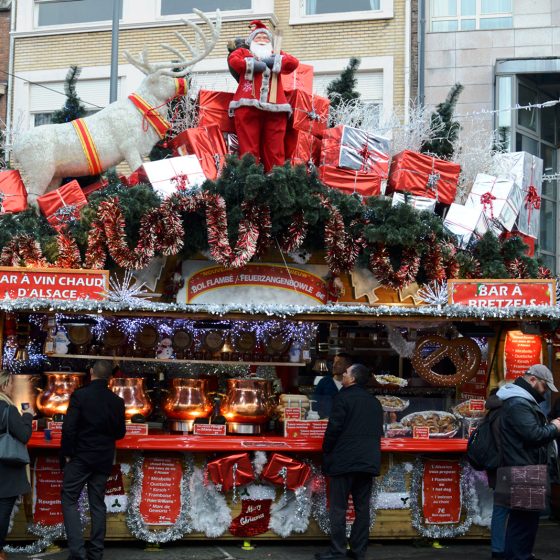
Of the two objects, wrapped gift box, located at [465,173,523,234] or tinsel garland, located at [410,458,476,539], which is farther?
wrapped gift box, located at [465,173,523,234]

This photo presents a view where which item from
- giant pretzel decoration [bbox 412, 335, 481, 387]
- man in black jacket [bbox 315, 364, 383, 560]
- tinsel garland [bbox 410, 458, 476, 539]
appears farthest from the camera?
giant pretzel decoration [bbox 412, 335, 481, 387]

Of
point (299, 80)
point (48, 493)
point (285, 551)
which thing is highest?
point (299, 80)

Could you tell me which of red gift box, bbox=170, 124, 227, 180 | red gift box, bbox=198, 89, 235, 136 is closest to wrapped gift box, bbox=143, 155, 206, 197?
red gift box, bbox=170, 124, 227, 180

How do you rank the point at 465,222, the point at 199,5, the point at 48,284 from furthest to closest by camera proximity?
the point at 199,5 < the point at 465,222 < the point at 48,284

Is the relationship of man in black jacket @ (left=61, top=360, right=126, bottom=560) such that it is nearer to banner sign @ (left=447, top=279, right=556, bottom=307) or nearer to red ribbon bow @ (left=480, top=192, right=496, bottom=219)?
banner sign @ (left=447, top=279, right=556, bottom=307)

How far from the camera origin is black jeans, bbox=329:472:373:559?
753 cm

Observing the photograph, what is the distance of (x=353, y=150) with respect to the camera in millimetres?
9844

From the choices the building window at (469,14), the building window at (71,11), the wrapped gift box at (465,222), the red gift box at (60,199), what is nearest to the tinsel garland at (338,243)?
the wrapped gift box at (465,222)

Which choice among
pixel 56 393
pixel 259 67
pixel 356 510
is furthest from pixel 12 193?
pixel 356 510

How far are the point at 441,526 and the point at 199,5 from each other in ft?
35.4

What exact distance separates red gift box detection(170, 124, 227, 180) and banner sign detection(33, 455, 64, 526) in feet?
11.4

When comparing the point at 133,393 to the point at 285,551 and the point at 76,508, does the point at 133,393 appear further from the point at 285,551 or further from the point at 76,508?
the point at 285,551

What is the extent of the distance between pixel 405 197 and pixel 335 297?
131 centimetres

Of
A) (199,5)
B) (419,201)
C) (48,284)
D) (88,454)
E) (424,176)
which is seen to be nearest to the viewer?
(88,454)
